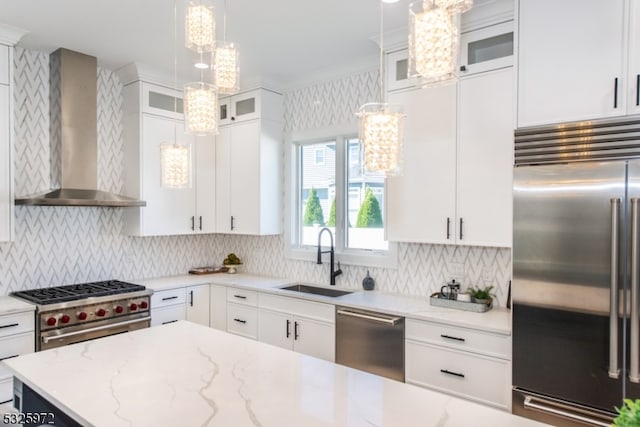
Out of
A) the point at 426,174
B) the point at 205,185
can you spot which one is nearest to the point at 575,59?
the point at 426,174

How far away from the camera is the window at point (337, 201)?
3680 millimetres

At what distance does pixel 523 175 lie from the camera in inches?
86.7

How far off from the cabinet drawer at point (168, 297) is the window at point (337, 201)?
114 cm

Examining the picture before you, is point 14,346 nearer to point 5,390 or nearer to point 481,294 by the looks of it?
point 5,390

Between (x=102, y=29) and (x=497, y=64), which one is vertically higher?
(x=102, y=29)

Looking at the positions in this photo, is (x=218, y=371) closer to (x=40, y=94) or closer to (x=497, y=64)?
(x=497, y=64)

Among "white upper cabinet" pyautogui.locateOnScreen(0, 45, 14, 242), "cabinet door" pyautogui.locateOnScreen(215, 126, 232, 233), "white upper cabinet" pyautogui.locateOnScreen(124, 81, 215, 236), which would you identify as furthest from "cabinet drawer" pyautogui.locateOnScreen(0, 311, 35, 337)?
"cabinet door" pyautogui.locateOnScreen(215, 126, 232, 233)

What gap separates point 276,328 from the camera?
351 cm

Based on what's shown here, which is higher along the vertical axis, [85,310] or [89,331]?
[85,310]

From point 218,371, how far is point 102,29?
8.58ft

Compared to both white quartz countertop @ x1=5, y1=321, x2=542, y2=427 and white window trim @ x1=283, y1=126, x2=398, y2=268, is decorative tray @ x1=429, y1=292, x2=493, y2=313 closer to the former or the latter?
white window trim @ x1=283, y1=126, x2=398, y2=268

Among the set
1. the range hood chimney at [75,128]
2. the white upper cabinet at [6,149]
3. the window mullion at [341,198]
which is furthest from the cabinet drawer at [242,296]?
the white upper cabinet at [6,149]

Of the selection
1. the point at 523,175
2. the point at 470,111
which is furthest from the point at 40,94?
the point at 523,175

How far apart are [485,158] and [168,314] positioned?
2.93 metres
